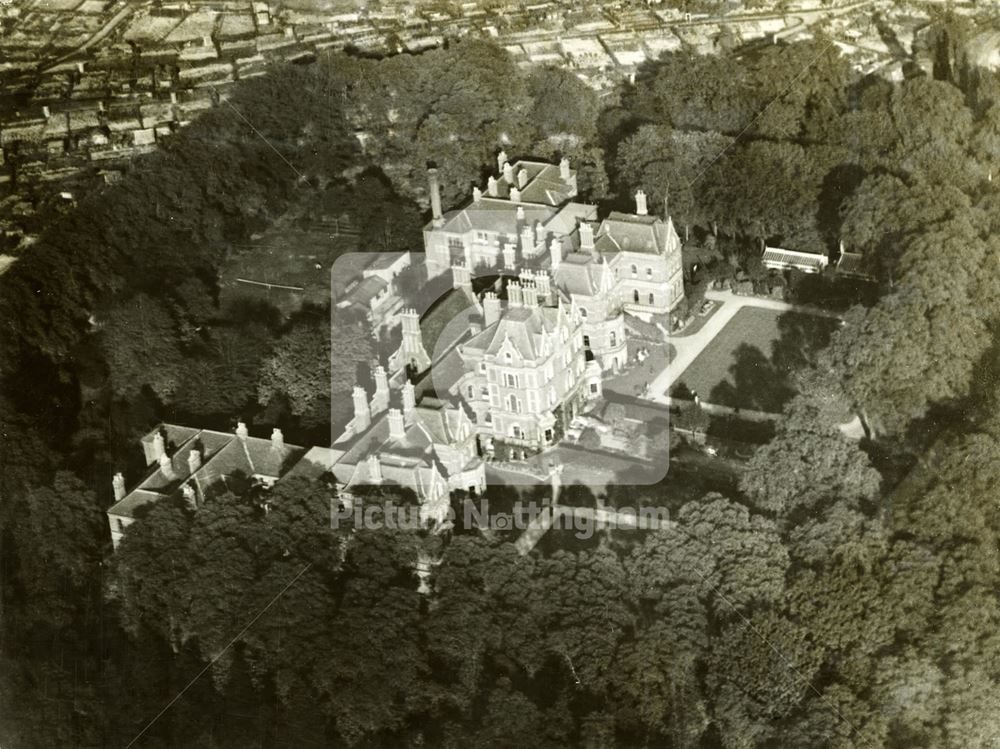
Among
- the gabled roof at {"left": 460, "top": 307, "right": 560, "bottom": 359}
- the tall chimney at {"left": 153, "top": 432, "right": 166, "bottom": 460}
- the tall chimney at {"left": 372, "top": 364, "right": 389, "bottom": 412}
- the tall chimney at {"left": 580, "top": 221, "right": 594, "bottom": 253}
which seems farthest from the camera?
the tall chimney at {"left": 580, "top": 221, "right": 594, "bottom": 253}

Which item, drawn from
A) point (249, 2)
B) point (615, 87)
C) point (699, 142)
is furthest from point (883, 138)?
point (249, 2)

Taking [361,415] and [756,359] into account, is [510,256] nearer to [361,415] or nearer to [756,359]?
[756,359]

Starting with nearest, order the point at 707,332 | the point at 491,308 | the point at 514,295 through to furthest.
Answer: the point at 514,295
the point at 491,308
the point at 707,332

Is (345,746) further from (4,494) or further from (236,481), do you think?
(4,494)

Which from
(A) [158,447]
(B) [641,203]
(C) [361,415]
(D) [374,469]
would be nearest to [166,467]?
(A) [158,447]

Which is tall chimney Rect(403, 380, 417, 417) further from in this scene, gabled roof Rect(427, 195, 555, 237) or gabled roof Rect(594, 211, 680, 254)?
gabled roof Rect(427, 195, 555, 237)

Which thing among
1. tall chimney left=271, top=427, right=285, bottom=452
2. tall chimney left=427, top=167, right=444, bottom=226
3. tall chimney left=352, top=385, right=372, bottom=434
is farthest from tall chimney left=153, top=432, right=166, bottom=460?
tall chimney left=427, top=167, right=444, bottom=226
